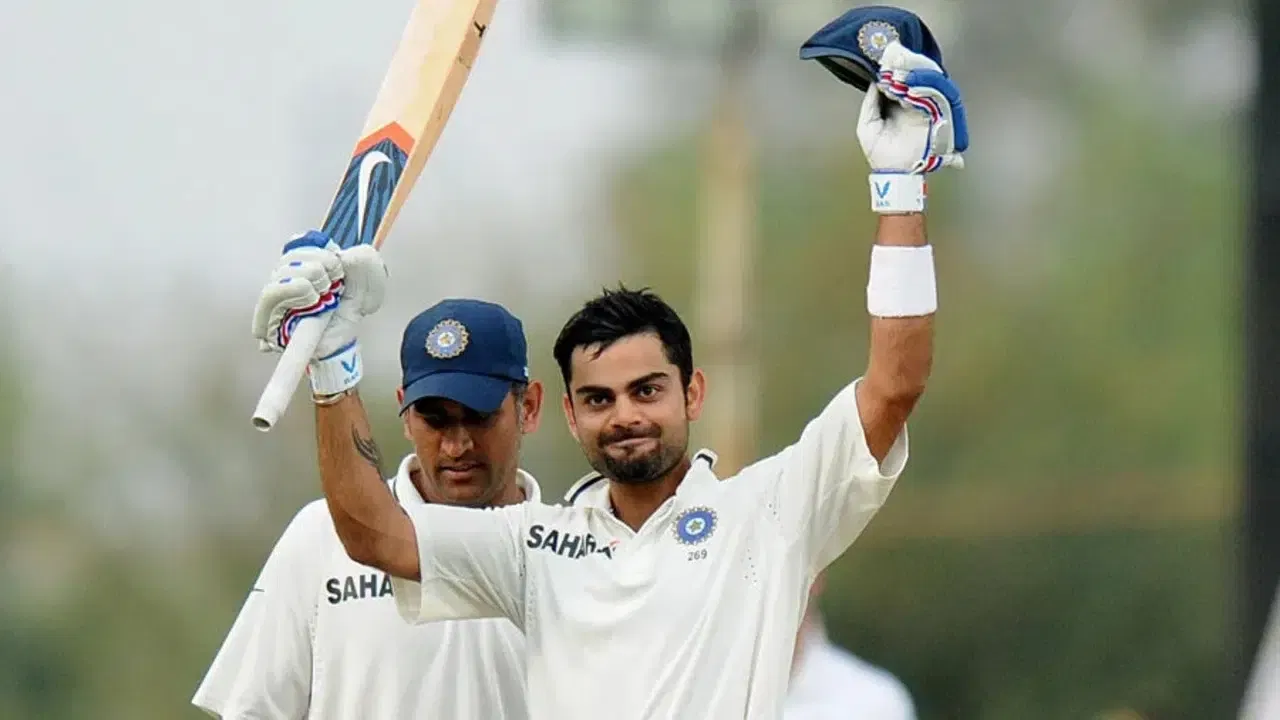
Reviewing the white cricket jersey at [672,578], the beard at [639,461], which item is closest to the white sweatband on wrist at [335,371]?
the white cricket jersey at [672,578]

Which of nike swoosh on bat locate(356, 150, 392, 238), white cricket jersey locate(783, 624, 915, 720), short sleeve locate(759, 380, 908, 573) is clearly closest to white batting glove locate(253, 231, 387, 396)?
nike swoosh on bat locate(356, 150, 392, 238)

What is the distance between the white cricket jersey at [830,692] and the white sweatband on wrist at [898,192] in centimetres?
181

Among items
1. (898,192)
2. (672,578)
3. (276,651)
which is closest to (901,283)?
(898,192)

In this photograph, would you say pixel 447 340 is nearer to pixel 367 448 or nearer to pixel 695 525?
pixel 367 448

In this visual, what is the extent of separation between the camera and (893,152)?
3619 mm

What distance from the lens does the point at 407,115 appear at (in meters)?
4.20

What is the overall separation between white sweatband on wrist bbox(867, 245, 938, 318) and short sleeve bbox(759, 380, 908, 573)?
0.42 feet

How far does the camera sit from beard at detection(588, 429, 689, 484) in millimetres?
3688

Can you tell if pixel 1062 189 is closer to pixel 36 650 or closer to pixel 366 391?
pixel 366 391

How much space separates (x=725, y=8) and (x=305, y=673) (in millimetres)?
10100

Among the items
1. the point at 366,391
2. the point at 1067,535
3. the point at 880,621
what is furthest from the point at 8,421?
the point at 1067,535

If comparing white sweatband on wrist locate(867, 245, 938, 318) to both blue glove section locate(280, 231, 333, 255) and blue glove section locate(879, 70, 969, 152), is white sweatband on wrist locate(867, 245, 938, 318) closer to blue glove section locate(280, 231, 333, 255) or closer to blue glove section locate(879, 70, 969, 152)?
blue glove section locate(879, 70, 969, 152)

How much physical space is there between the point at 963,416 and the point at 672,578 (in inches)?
559

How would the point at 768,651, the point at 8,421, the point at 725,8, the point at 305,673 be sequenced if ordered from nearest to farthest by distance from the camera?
the point at 768,651 < the point at 305,673 < the point at 725,8 < the point at 8,421
